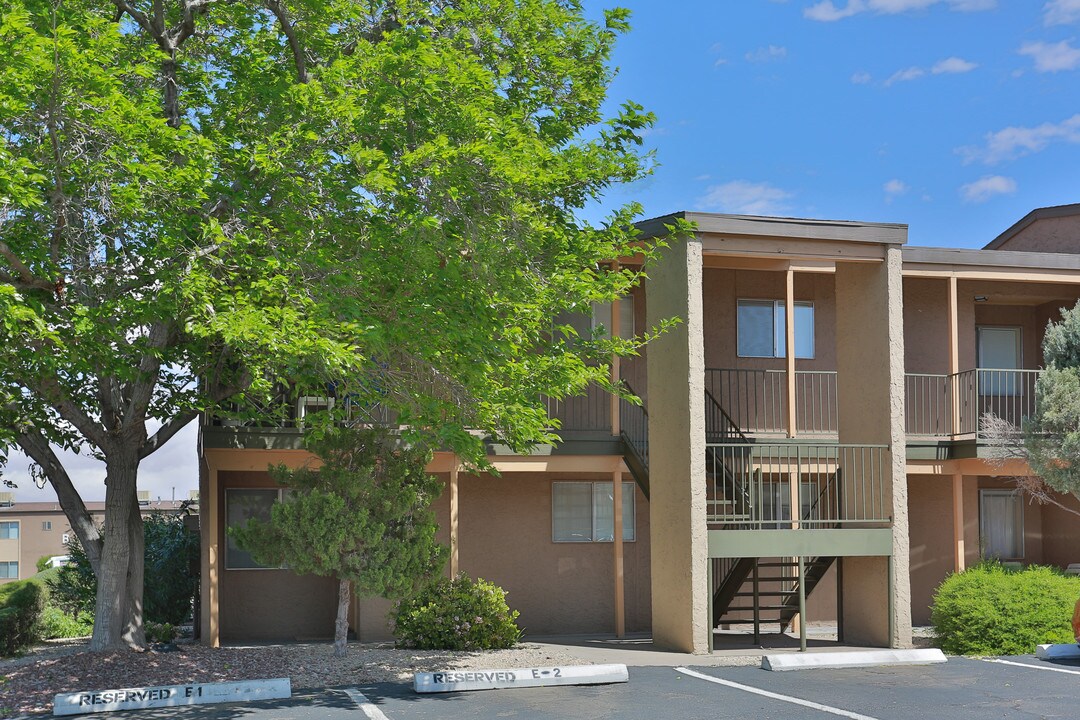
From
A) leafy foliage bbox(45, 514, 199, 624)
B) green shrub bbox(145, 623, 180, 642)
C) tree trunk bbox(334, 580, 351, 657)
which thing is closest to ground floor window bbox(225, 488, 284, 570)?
leafy foliage bbox(45, 514, 199, 624)

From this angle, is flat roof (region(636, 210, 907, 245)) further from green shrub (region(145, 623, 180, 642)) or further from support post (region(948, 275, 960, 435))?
green shrub (region(145, 623, 180, 642))

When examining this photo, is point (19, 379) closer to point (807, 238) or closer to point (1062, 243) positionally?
point (807, 238)

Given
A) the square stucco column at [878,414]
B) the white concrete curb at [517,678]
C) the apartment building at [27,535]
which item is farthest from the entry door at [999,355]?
the apartment building at [27,535]

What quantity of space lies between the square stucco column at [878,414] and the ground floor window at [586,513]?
4220 mm

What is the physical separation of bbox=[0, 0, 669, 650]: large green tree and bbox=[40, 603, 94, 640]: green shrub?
811 cm

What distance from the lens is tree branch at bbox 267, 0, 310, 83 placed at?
13539 mm

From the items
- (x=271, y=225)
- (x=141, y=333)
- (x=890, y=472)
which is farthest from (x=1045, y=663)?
(x=141, y=333)

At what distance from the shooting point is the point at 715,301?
2002 centimetres

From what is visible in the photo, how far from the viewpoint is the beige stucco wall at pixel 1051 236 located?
2280cm

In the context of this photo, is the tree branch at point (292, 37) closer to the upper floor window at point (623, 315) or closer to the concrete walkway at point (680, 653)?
the upper floor window at point (623, 315)

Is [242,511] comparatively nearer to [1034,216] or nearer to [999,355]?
[999,355]

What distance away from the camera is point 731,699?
11.7 meters

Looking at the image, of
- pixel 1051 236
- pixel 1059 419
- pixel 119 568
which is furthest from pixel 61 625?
pixel 1051 236

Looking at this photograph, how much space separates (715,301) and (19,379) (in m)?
11.6
